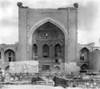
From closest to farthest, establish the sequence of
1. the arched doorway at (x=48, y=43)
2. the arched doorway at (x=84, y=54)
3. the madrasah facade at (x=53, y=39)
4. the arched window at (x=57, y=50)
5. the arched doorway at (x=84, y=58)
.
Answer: the madrasah facade at (x=53, y=39)
the arched doorway at (x=48, y=43)
the arched window at (x=57, y=50)
the arched doorway at (x=84, y=58)
the arched doorway at (x=84, y=54)

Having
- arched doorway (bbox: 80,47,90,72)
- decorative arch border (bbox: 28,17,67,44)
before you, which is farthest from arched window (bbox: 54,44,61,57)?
arched doorway (bbox: 80,47,90,72)

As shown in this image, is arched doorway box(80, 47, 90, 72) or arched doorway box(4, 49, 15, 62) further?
arched doorway box(80, 47, 90, 72)

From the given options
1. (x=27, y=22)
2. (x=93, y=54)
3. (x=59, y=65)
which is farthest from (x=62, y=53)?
(x=27, y=22)

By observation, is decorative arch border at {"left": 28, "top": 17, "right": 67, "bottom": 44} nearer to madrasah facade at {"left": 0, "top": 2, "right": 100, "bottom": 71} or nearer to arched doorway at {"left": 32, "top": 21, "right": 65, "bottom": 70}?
madrasah facade at {"left": 0, "top": 2, "right": 100, "bottom": 71}

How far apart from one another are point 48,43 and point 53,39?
96cm

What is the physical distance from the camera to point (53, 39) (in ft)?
129

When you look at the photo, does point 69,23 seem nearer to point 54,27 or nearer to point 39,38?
point 54,27

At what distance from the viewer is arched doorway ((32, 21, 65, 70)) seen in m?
38.6

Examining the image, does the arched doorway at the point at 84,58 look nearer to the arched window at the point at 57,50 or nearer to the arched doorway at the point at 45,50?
the arched window at the point at 57,50

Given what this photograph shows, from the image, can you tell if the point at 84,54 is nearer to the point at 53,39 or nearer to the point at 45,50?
the point at 53,39

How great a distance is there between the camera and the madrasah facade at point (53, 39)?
36781mm

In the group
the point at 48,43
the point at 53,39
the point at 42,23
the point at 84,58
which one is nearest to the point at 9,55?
the point at 48,43

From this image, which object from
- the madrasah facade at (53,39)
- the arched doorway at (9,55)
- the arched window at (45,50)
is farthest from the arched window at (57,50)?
the arched doorway at (9,55)

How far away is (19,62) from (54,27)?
7978mm
